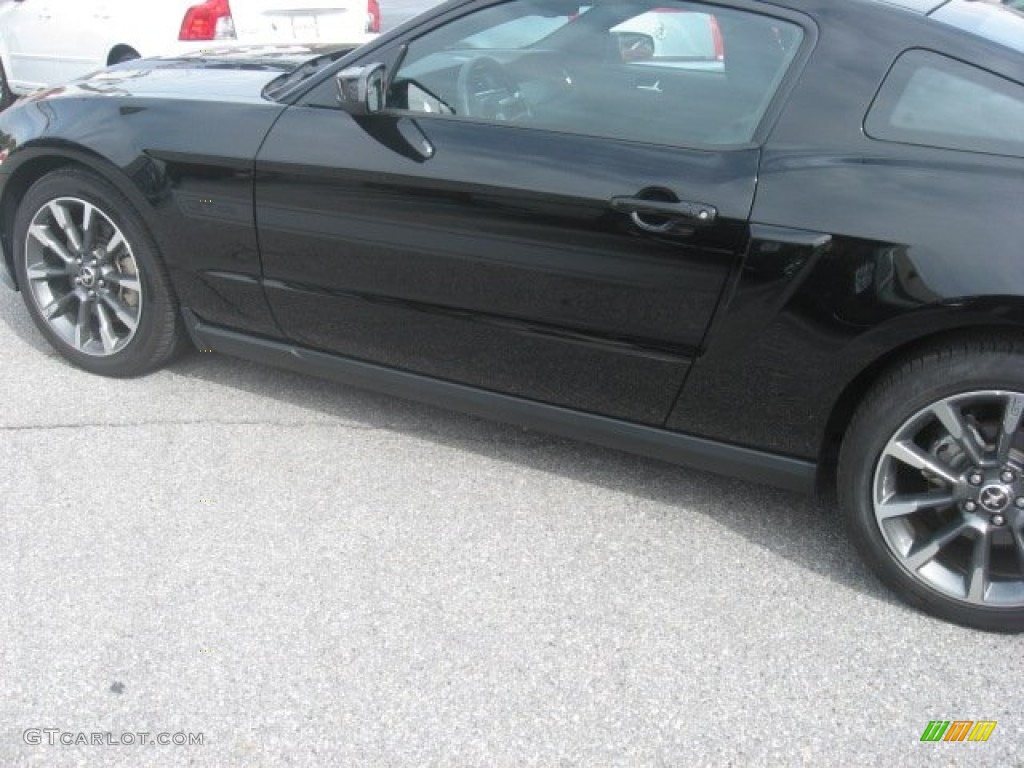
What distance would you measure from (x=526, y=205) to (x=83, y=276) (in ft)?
6.23

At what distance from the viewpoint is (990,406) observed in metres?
2.36

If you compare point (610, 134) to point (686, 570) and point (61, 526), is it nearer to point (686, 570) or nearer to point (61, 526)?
point (686, 570)

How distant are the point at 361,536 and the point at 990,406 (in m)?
1.76

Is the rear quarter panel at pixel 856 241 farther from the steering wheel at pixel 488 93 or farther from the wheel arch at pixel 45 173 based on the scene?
the wheel arch at pixel 45 173

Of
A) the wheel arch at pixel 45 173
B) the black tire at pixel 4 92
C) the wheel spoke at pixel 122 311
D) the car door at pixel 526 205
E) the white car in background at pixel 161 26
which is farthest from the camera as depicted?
the black tire at pixel 4 92

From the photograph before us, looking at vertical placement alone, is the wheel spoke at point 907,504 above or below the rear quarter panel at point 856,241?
below

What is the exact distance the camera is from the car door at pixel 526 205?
250 centimetres

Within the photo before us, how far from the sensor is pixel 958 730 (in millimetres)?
2172

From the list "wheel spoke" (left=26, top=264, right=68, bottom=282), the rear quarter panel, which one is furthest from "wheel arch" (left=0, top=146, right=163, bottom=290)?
the rear quarter panel

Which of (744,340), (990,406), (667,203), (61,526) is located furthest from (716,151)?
(61,526)

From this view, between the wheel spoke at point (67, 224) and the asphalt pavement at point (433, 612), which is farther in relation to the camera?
the wheel spoke at point (67, 224)

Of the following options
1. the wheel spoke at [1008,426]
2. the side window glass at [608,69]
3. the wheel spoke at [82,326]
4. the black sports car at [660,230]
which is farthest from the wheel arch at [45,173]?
the wheel spoke at [1008,426]

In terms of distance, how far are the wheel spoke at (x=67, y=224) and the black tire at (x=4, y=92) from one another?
569 cm

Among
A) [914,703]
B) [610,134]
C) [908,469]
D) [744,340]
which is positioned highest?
[610,134]
